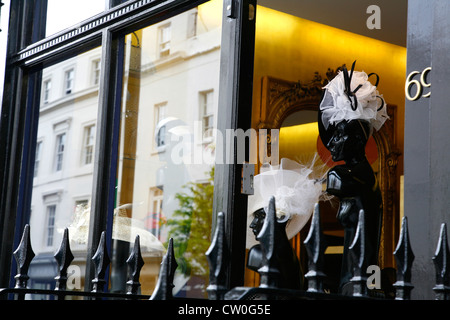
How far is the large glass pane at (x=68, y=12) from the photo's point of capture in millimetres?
4109

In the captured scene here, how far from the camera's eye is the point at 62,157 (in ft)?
15.0

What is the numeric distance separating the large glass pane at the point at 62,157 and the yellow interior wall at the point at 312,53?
1782mm

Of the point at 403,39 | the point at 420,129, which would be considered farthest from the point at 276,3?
the point at 420,129

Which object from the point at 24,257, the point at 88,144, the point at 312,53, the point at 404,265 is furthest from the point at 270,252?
the point at 312,53

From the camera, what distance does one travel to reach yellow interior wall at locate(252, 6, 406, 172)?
599 centimetres

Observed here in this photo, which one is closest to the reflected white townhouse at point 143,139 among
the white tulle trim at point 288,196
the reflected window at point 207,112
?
the reflected window at point 207,112

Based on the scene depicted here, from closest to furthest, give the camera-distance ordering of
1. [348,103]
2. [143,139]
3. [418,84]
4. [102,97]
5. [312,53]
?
[418,84], [348,103], [102,97], [143,139], [312,53]

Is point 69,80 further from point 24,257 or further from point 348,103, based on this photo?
point 24,257

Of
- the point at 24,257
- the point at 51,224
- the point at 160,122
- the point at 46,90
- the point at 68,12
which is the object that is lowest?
the point at 24,257

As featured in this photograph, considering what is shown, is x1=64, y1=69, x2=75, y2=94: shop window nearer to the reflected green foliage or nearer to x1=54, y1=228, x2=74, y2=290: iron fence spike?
the reflected green foliage

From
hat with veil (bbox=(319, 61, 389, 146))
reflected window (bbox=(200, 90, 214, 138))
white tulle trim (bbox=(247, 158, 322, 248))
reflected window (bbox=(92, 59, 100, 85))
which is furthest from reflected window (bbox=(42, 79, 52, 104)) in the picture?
hat with veil (bbox=(319, 61, 389, 146))

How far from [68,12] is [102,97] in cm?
80

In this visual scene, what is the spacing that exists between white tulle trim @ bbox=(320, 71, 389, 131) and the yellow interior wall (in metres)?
2.58
